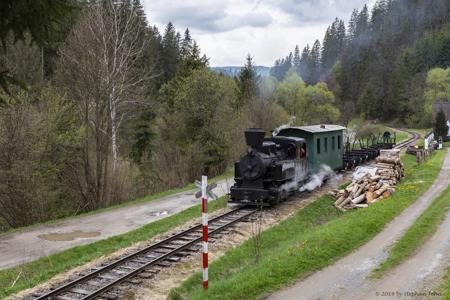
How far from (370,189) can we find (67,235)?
11728mm

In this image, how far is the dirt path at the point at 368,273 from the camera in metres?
8.04

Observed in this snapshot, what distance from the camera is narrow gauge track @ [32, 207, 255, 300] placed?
9062 millimetres

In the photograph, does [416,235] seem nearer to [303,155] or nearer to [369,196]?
[369,196]

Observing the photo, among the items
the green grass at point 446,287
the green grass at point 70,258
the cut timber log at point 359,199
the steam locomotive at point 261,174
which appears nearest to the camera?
the green grass at point 446,287

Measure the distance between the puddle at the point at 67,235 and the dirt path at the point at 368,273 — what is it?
8321 mm

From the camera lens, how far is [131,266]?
10742 millimetres

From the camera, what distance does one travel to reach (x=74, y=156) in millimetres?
20625

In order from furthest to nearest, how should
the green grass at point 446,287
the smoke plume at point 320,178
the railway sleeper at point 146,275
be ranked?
the smoke plume at point 320,178 < the railway sleeper at point 146,275 < the green grass at point 446,287

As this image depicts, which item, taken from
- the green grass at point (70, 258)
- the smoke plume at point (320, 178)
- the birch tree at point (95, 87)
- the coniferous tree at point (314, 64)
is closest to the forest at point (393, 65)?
the coniferous tree at point (314, 64)

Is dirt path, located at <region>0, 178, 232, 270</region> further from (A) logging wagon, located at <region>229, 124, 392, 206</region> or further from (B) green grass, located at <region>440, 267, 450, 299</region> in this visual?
(B) green grass, located at <region>440, 267, 450, 299</region>

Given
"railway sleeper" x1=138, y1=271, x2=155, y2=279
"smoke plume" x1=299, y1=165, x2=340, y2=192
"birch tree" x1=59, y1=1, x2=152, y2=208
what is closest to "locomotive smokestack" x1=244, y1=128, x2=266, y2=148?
"smoke plume" x1=299, y1=165, x2=340, y2=192

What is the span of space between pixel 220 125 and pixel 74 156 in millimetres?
13066

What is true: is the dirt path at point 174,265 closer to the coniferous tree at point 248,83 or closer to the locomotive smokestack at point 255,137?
the locomotive smokestack at point 255,137

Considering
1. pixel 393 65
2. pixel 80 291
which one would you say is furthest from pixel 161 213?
pixel 393 65
